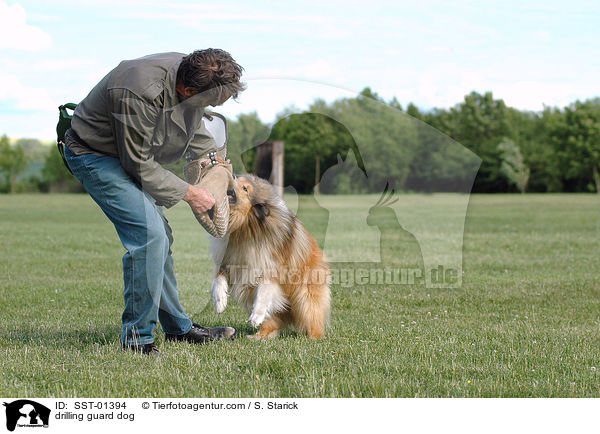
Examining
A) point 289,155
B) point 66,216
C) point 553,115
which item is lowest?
point 66,216

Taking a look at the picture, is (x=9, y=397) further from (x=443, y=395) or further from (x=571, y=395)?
(x=571, y=395)

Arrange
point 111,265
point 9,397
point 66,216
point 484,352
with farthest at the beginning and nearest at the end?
point 66,216 → point 111,265 → point 484,352 → point 9,397

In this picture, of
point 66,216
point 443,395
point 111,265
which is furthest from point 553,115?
point 443,395

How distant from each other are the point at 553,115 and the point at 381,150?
68556 mm

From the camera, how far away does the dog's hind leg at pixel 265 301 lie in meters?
5.39

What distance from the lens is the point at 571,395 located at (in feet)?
13.4

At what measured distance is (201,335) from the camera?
5.57m

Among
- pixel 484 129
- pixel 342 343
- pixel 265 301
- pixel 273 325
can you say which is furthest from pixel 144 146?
pixel 484 129

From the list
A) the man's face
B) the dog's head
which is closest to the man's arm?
the man's face

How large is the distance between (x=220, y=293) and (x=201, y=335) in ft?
1.57

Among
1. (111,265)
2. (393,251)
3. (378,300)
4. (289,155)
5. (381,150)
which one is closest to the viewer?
(289,155)

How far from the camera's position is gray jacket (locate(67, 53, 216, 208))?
4426mm

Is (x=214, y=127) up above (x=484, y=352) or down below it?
above
